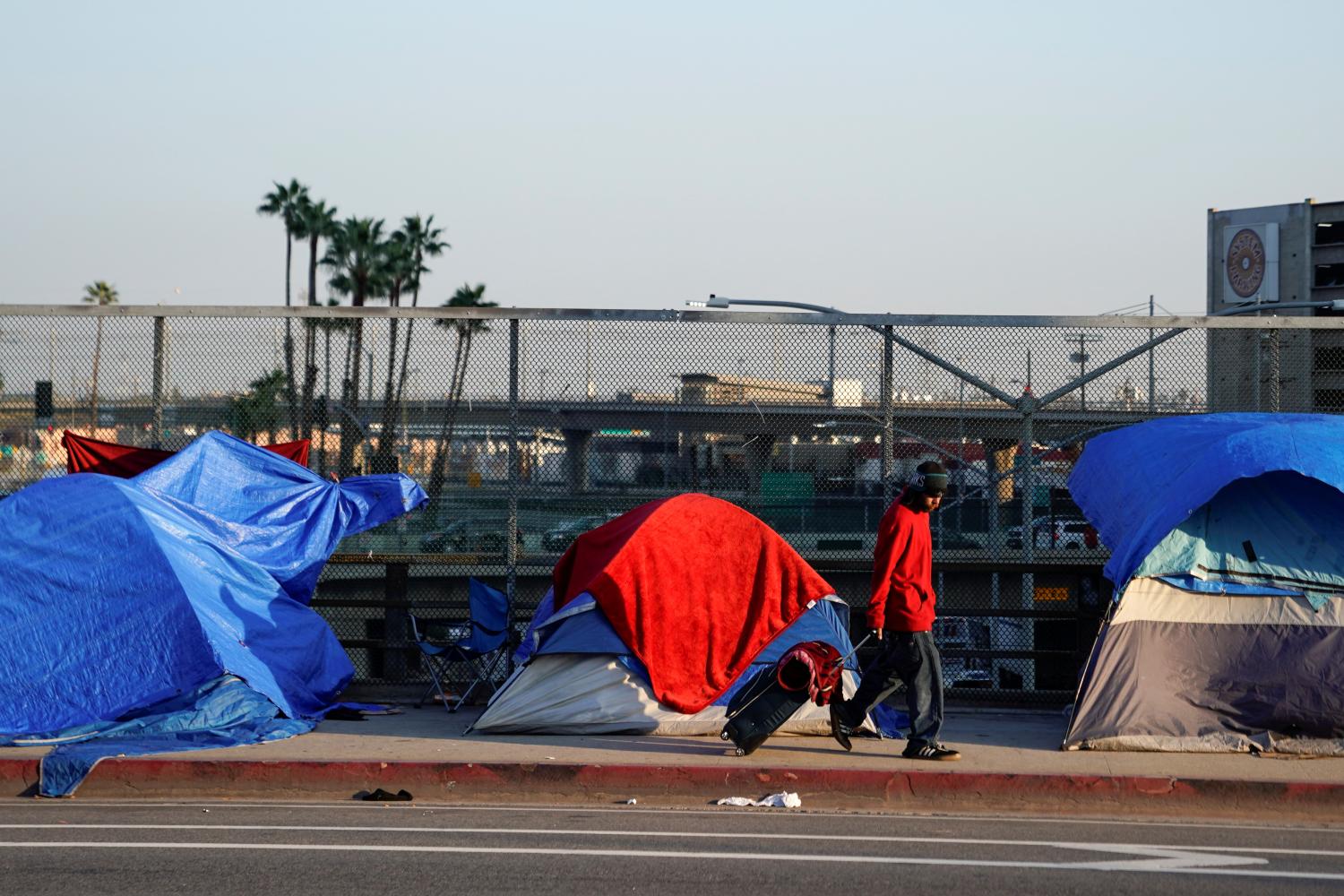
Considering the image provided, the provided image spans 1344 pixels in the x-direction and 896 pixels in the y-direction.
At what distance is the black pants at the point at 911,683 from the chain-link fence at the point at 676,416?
6.12 ft

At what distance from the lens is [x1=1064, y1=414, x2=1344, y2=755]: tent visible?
8500mm

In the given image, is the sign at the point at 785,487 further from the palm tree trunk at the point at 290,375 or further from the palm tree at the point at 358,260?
the palm tree at the point at 358,260

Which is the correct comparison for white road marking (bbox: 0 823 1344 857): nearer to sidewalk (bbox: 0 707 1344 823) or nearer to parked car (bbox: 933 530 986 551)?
sidewalk (bbox: 0 707 1344 823)

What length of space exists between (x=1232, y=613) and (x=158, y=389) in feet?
26.8

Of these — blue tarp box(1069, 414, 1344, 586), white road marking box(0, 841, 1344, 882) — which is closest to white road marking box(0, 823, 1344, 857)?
white road marking box(0, 841, 1344, 882)

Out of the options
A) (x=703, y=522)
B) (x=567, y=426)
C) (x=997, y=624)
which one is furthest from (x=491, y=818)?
(x=997, y=624)

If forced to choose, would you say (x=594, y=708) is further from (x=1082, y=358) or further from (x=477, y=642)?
(x=1082, y=358)

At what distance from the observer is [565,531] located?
10.8 m

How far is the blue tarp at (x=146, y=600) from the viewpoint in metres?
8.94

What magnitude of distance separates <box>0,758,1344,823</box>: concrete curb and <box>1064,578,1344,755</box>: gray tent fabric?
A: 0.82 metres

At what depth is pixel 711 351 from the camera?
35.0 feet

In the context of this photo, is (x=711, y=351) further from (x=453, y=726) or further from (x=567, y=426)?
(x=453, y=726)

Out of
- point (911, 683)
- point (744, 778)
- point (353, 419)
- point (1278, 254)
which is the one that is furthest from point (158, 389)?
point (1278, 254)

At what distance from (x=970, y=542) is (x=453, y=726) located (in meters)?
4.23
